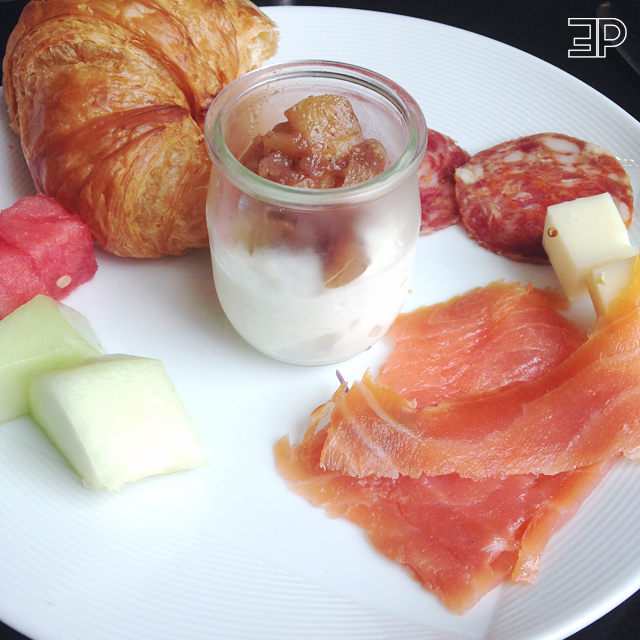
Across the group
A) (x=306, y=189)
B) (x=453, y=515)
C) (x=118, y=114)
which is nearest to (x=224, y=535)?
(x=453, y=515)

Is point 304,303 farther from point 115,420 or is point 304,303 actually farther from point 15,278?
point 15,278

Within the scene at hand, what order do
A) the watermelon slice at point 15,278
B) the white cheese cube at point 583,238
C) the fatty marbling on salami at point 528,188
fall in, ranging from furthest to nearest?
the fatty marbling on salami at point 528,188 < the white cheese cube at point 583,238 < the watermelon slice at point 15,278

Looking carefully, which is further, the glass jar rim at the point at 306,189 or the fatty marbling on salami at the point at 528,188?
the fatty marbling on salami at the point at 528,188

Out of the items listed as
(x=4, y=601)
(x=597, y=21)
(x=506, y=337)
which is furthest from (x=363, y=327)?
(x=597, y=21)

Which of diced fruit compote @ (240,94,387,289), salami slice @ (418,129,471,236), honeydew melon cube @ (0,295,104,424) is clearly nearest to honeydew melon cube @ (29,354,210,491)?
honeydew melon cube @ (0,295,104,424)

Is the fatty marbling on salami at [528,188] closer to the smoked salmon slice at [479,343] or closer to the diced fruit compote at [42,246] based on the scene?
the smoked salmon slice at [479,343]

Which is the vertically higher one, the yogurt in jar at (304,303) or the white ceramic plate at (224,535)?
the yogurt in jar at (304,303)

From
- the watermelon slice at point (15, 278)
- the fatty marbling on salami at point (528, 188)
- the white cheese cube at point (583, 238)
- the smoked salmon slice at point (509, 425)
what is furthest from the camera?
the fatty marbling on salami at point (528, 188)

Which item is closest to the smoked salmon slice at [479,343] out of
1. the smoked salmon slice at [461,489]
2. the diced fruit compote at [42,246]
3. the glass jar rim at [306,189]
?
the smoked salmon slice at [461,489]

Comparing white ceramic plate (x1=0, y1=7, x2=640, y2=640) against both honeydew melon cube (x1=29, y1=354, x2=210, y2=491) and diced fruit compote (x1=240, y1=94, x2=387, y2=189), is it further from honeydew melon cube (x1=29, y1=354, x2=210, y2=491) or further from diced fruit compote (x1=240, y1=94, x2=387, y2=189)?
diced fruit compote (x1=240, y1=94, x2=387, y2=189)
